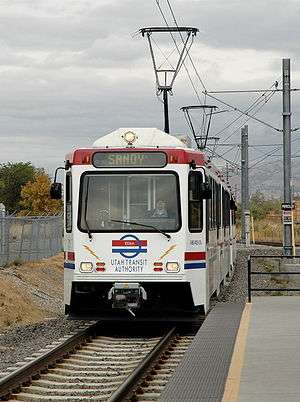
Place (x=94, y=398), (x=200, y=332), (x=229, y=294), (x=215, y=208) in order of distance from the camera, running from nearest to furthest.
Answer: (x=94, y=398)
(x=200, y=332)
(x=215, y=208)
(x=229, y=294)

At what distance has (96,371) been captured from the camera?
14188 mm

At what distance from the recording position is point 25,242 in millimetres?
37406

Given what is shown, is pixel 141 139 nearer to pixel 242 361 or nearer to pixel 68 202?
pixel 68 202

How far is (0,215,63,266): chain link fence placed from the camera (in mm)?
34062

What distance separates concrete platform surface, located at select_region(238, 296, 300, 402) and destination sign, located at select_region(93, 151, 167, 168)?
10.8ft

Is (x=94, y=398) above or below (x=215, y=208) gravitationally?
below

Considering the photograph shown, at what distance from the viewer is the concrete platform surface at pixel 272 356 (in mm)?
10648

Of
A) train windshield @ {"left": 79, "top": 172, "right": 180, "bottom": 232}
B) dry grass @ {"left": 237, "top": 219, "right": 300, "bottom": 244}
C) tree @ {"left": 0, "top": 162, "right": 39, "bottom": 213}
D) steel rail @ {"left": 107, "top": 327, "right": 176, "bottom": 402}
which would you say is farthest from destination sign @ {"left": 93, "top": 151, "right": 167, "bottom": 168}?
tree @ {"left": 0, "top": 162, "right": 39, "bottom": 213}

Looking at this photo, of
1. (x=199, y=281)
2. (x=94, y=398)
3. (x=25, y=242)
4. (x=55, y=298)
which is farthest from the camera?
(x=25, y=242)

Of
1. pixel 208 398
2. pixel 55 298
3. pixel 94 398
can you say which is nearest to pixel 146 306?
pixel 94 398

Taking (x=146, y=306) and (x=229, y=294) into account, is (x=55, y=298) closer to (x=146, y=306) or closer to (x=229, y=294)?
(x=229, y=294)

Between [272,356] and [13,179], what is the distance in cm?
11001

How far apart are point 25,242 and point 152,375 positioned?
952 inches

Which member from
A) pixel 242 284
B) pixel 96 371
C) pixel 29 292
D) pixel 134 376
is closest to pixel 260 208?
pixel 242 284
